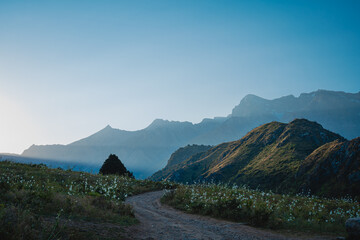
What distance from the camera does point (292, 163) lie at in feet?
256

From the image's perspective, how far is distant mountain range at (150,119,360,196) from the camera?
55.3 m

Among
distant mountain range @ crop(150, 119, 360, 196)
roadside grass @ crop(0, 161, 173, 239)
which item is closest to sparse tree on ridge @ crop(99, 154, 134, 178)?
distant mountain range @ crop(150, 119, 360, 196)

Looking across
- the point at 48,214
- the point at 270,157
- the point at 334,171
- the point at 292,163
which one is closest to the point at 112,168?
the point at 48,214

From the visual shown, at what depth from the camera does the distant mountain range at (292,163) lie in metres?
55.3

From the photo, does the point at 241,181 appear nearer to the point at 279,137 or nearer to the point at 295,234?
the point at 279,137

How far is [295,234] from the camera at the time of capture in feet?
29.3

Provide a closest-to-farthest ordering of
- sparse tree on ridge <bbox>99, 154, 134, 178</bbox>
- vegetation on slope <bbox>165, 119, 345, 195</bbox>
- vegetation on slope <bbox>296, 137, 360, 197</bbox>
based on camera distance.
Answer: sparse tree on ridge <bbox>99, 154, 134, 178</bbox> < vegetation on slope <bbox>296, 137, 360, 197</bbox> < vegetation on slope <bbox>165, 119, 345, 195</bbox>

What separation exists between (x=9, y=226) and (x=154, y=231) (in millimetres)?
4877

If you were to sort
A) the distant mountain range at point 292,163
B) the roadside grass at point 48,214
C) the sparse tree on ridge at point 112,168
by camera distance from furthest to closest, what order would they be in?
the distant mountain range at point 292,163
the sparse tree on ridge at point 112,168
the roadside grass at point 48,214

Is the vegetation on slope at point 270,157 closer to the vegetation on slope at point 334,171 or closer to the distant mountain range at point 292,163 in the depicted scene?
the distant mountain range at point 292,163

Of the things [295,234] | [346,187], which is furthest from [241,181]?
[295,234]

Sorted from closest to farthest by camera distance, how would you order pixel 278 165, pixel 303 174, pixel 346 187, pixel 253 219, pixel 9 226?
1. pixel 9 226
2. pixel 253 219
3. pixel 346 187
4. pixel 303 174
5. pixel 278 165

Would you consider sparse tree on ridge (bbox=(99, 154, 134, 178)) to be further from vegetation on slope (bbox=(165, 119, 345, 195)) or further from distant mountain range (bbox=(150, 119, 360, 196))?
vegetation on slope (bbox=(165, 119, 345, 195))

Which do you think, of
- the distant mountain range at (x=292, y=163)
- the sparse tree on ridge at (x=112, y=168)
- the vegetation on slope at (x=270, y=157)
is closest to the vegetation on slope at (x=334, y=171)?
the distant mountain range at (x=292, y=163)
